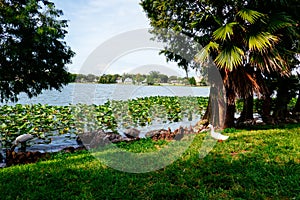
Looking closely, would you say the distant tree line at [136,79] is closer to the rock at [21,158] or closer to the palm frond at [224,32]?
the palm frond at [224,32]

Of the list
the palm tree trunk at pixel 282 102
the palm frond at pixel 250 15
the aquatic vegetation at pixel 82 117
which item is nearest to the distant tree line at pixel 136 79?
the palm frond at pixel 250 15

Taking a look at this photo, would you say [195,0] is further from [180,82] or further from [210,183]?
[210,183]

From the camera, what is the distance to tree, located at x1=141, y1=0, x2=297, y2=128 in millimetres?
5773

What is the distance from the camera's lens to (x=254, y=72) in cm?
673

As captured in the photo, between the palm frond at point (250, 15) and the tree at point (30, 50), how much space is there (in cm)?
525

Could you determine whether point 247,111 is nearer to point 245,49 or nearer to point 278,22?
point 245,49

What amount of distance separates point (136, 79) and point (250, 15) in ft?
10.5

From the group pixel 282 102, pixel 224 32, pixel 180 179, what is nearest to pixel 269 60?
pixel 224 32

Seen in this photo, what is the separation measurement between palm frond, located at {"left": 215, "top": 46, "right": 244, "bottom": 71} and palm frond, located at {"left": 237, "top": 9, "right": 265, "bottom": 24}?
68 cm

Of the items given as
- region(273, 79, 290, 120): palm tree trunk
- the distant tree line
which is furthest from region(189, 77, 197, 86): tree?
region(273, 79, 290, 120): palm tree trunk

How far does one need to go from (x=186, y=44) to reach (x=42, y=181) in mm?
5821

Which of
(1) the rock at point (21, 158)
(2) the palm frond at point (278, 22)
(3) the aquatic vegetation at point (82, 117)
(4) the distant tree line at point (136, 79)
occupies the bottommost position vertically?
(1) the rock at point (21, 158)

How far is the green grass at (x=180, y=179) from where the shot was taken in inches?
111

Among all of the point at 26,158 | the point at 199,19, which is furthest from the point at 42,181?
the point at 199,19
